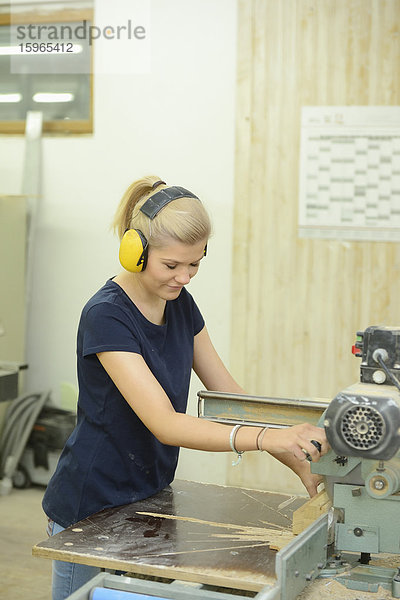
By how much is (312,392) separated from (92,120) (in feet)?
5.45

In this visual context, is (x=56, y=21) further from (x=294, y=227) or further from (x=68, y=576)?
(x=68, y=576)

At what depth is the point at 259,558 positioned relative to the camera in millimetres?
1543

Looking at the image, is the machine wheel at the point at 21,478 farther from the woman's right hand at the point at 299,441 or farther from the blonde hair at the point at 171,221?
the woman's right hand at the point at 299,441

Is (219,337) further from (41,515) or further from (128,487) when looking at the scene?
(128,487)

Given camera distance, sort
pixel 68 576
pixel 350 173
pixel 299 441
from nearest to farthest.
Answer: pixel 299 441 → pixel 68 576 → pixel 350 173

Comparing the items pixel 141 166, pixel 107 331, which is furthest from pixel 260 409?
pixel 141 166

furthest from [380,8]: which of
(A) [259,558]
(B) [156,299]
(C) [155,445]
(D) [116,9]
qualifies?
(A) [259,558]

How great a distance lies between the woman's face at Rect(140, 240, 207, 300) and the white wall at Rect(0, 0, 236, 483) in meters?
1.98

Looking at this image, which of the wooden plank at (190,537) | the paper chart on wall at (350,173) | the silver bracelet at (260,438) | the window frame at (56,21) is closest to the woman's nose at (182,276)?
the silver bracelet at (260,438)

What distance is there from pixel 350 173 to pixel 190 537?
234cm

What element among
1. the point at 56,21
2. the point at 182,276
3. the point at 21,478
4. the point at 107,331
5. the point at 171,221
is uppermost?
the point at 56,21

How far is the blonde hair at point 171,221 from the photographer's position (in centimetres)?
176

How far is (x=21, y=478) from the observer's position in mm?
4000

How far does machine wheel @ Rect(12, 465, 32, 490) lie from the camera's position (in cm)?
400
